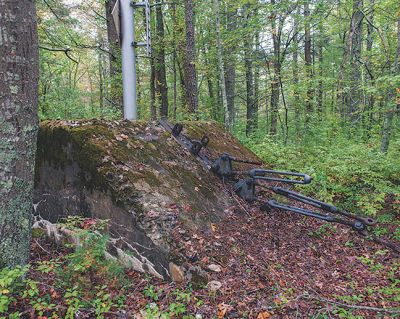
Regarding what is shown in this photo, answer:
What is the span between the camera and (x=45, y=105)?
25.6ft

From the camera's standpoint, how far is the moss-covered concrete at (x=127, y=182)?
145 inches

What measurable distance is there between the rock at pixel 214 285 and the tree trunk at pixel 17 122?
193cm

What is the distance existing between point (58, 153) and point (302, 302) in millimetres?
3589

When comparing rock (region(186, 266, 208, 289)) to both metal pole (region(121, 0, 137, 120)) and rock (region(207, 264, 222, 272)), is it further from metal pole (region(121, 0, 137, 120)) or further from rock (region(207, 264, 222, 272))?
metal pole (region(121, 0, 137, 120))

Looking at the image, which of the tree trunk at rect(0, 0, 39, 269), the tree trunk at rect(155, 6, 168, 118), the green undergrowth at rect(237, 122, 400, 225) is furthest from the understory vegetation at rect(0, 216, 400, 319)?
the tree trunk at rect(155, 6, 168, 118)

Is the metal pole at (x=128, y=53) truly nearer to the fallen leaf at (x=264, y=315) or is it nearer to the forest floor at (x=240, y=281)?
the forest floor at (x=240, y=281)

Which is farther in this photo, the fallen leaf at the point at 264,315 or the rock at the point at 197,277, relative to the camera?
the rock at the point at 197,277

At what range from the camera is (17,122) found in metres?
2.79

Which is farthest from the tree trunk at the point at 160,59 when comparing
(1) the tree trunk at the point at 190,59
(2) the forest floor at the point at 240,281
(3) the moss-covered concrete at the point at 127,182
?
(2) the forest floor at the point at 240,281

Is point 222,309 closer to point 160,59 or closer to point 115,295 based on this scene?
point 115,295

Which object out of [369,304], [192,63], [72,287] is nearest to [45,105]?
[192,63]

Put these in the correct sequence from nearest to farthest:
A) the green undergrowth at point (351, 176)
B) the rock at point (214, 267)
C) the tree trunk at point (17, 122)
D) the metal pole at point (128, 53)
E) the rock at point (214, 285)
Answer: the tree trunk at point (17, 122) → the rock at point (214, 285) → the rock at point (214, 267) → the metal pole at point (128, 53) → the green undergrowth at point (351, 176)

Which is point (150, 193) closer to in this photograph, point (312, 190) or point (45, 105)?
point (312, 190)

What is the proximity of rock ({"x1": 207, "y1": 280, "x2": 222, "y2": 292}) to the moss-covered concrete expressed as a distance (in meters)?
0.46
